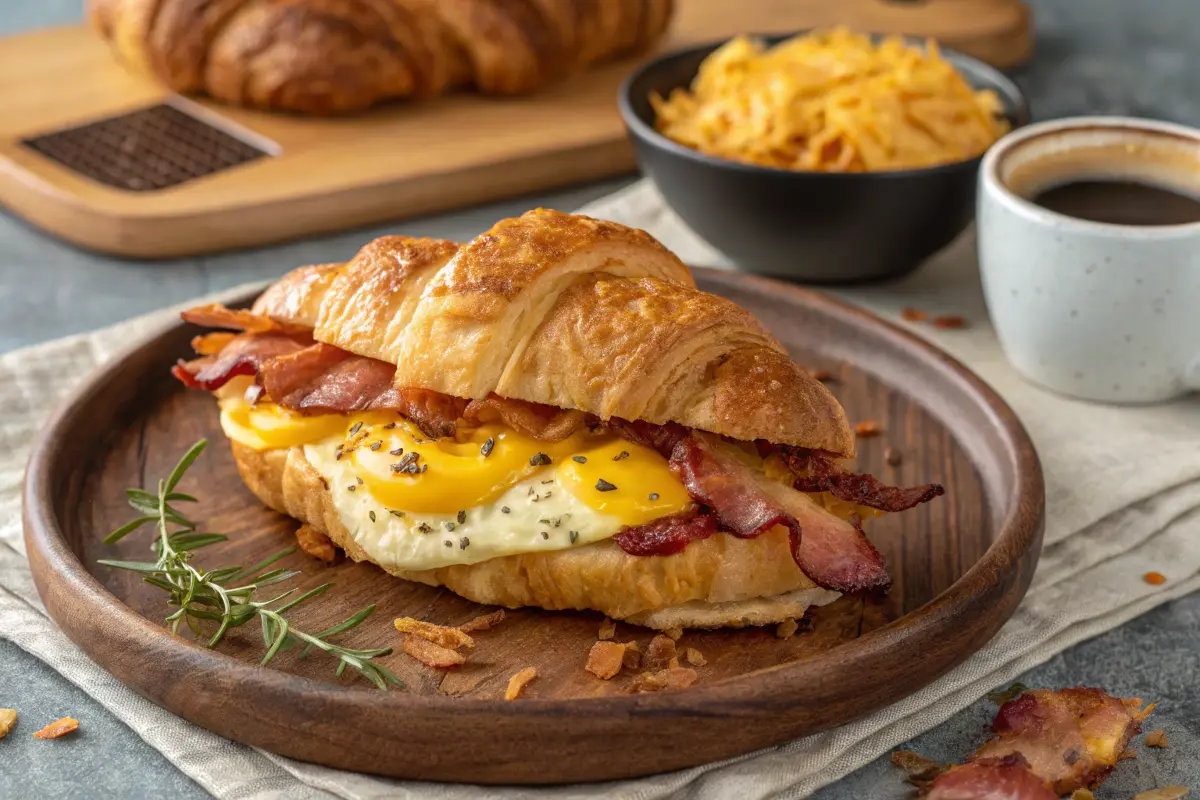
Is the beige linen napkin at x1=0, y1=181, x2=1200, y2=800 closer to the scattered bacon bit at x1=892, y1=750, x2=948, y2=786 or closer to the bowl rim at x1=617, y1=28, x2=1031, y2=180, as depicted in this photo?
the scattered bacon bit at x1=892, y1=750, x2=948, y2=786

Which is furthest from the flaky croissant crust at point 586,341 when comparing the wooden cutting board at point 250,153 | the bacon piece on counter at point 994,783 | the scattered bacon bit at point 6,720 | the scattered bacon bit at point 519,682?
the wooden cutting board at point 250,153

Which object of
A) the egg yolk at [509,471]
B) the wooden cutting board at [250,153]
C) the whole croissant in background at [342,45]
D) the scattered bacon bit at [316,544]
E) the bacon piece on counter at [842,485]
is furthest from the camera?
the whole croissant in background at [342,45]

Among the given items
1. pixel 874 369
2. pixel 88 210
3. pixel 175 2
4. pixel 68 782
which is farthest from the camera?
pixel 175 2

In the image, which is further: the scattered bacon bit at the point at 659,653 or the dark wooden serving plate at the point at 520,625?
the scattered bacon bit at the point at 659,653

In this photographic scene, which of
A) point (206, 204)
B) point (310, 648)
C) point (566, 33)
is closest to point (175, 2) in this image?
point (206, 204)

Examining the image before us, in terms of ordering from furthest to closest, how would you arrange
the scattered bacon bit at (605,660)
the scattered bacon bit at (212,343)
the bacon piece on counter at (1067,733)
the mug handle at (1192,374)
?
the mug handle at (1192,374), the scattered bacon bit at (212,343), the scattered bacon bit at (605,660), the bacon piece on counter at (1067,733)

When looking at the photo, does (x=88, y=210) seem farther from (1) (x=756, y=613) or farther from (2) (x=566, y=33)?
(1) (x=756, y=613)

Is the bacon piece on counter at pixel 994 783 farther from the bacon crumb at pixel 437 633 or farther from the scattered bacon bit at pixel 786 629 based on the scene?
the bacon crumb at pixel 437 633

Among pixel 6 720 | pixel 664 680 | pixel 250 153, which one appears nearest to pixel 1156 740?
pixel 664 680
